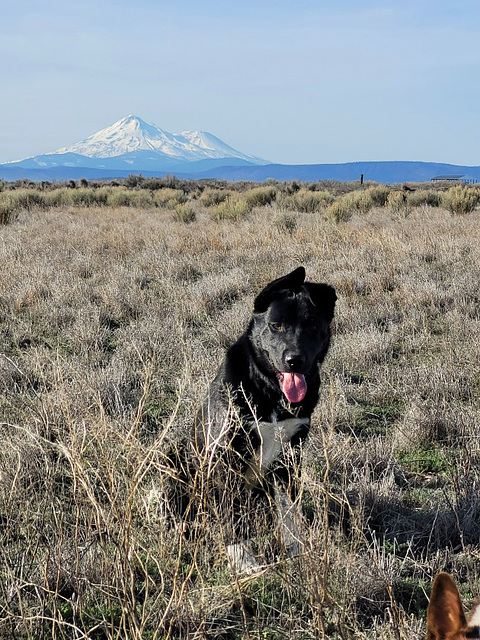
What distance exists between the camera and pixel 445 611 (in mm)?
1339

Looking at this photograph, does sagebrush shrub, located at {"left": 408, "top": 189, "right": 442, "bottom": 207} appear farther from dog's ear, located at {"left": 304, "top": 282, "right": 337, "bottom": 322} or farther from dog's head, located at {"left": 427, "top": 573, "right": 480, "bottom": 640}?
dog's head, located at {"left": 427, "top": 573, "right": 480, "bottom": 640}

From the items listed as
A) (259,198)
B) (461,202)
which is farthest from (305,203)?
(461,202)

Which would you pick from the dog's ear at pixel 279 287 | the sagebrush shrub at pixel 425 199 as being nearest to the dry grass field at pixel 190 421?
the dog's ear at pixel 279 287

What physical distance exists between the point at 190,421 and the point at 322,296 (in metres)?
1.22

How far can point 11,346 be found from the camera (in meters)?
6.38

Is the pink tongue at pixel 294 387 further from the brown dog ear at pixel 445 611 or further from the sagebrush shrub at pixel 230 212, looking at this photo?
the sagebrush shrub at pixel 230 212

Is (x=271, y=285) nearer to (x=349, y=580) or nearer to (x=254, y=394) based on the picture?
(x=254, y=394)

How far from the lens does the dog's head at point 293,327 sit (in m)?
3.27

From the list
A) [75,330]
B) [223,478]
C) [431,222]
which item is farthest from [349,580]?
[431,222]

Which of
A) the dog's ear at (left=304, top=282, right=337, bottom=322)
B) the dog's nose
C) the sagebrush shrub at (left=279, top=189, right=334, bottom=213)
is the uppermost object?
the sagebrush shrub at (left=279, top=189, right=334, bottom=213)

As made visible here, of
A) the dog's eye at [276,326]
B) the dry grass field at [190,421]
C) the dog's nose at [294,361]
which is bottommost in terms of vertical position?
the dry grass field at [190,421]

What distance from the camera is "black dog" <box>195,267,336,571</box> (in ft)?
10.1

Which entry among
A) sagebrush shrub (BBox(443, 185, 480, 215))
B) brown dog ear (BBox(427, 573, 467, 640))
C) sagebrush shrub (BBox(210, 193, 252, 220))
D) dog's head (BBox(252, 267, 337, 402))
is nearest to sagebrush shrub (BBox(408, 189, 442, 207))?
sagebrush shrub (BBox(443, 185, 480, 215))

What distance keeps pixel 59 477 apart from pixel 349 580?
1.92m
